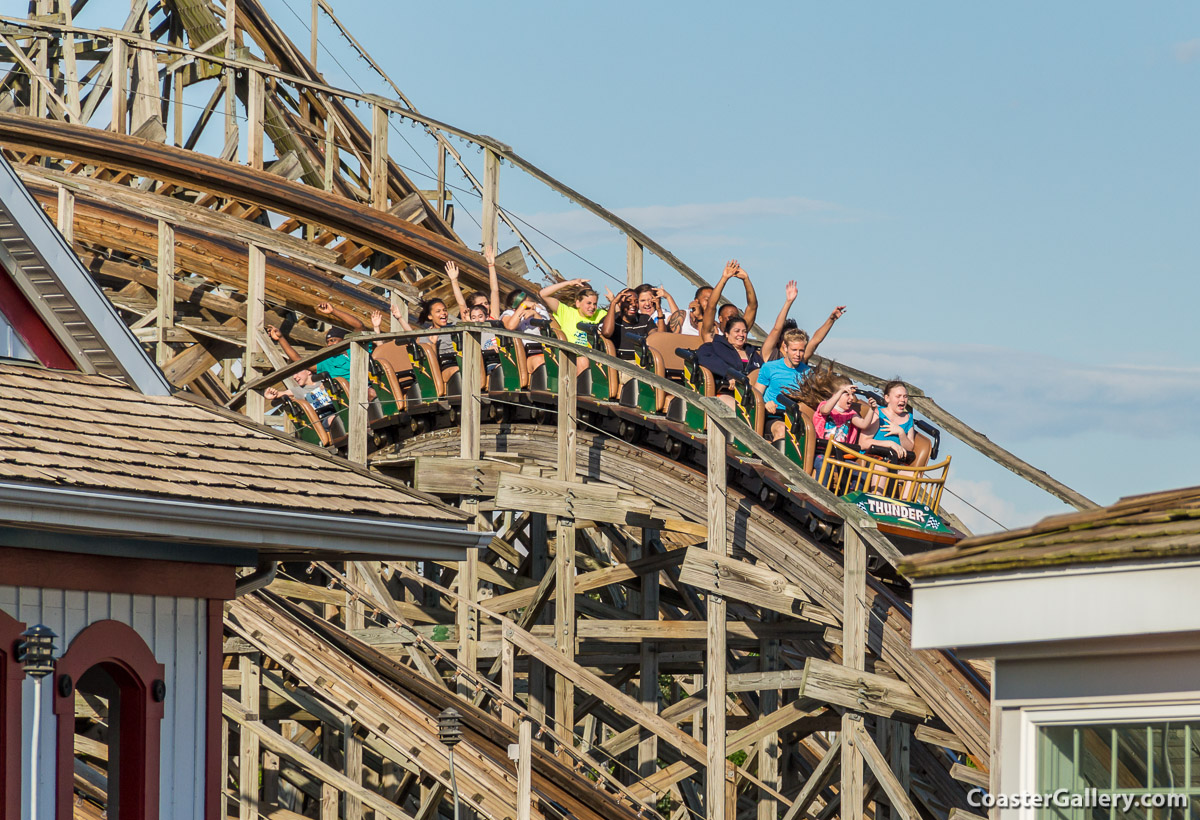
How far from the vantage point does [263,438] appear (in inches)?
339

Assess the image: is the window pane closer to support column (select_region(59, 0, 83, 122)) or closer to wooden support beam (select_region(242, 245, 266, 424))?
wooden support beam (select_region(242, 245, 266, 424))

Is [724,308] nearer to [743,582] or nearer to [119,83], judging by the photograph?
[743,582]

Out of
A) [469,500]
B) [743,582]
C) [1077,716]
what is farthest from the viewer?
[469,500]

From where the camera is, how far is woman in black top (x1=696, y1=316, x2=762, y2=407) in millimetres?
13781

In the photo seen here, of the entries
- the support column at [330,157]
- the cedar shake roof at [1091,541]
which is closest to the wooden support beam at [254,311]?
the support column at [330,157]

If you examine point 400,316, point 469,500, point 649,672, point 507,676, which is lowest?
point 649,672

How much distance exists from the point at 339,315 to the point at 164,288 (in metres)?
2.39

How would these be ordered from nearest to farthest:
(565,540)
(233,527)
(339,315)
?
1. (233,527)
2. (565,540)
3. (339,315)

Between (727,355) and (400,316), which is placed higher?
(400,316)

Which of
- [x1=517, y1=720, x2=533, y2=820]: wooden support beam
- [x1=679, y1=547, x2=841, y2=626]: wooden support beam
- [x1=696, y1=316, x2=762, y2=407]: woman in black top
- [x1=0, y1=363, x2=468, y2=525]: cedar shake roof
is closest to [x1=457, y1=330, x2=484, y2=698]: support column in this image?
[x1=696, y1=316, x2=762, y2=407]: woman in black top

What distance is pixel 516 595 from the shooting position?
1437 centimetres

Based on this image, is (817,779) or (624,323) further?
(624,323)

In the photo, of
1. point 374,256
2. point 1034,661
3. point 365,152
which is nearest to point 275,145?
point 365,152

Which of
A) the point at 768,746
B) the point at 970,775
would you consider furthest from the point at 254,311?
the point at 970,775
